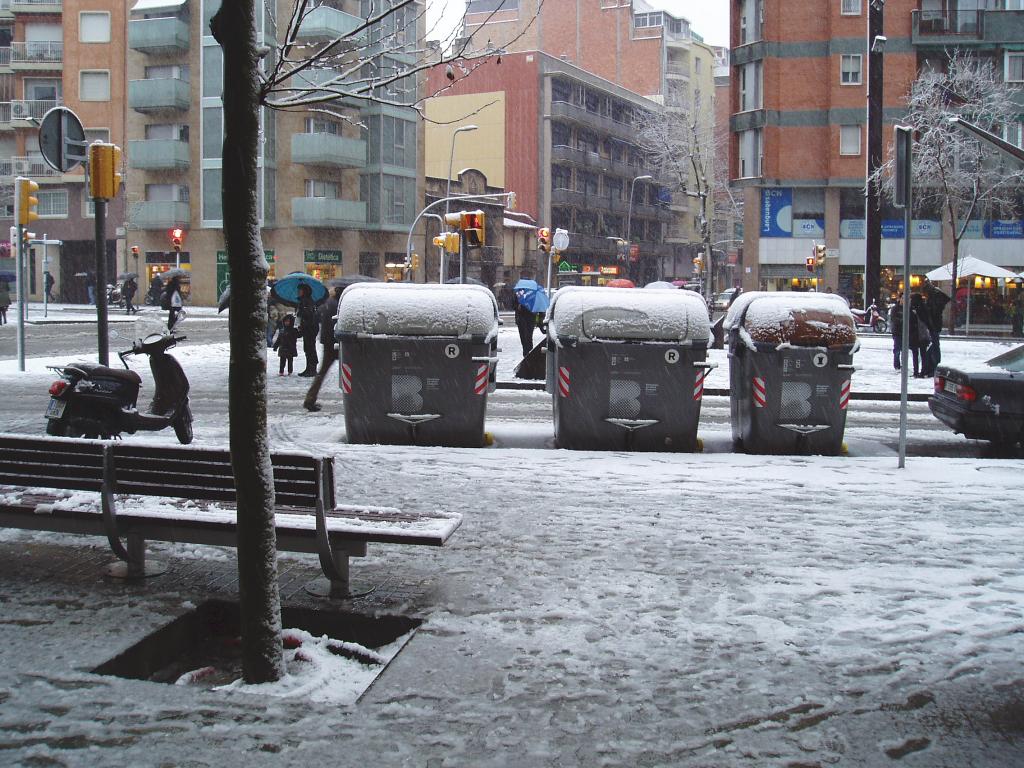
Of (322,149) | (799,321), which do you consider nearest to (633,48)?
(322,149)

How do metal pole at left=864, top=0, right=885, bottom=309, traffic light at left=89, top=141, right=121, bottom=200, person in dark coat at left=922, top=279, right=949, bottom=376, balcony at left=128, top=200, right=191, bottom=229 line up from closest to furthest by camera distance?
traffic light at left=89, top=141, right=121, bottom=200
person in dark coat at left=922, top=279, right=949, bottom=376
metal pole at left=864, top=0, right=885, bottom=309
balcony at left=128, top=200, right=191, bottom=229

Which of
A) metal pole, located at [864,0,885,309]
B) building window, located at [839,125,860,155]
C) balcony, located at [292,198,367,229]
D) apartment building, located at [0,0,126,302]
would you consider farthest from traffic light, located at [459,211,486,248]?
apartment building, located at [0,0,126,302]

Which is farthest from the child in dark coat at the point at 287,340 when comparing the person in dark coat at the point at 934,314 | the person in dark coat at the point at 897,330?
the person in dark coat at the point at 934,314

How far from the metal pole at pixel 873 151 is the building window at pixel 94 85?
138 feet

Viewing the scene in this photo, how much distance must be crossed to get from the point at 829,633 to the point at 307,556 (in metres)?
3.06

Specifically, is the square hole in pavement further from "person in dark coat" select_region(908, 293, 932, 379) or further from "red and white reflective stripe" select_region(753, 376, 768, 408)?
"person in dark coat" select_region(908, 293, 932, 379)

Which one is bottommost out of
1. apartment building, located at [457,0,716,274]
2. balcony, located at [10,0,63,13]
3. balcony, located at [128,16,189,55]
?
balcony, located at [128,16,189,55]

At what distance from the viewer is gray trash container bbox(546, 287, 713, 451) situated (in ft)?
36.4

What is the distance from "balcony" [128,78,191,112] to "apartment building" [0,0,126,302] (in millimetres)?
3740

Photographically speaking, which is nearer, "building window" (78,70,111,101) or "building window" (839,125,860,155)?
"building window" (839,125,860,155)

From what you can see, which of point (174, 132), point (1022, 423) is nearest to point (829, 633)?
point (1022, 423)

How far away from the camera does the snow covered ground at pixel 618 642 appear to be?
391 centimetres

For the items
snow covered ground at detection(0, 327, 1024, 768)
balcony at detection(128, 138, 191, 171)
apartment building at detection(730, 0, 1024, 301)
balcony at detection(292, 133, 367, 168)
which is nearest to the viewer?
snow covered ground at detection(0, 327, 1024, 768)

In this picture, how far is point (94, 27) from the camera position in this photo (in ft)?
196
